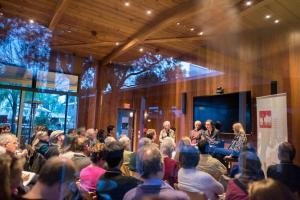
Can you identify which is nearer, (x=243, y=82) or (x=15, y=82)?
(x=243, y=82)

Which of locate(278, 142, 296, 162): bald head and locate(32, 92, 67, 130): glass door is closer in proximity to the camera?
locate(278, 142, 296, 162): bald head

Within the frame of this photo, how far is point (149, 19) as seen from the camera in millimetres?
5559

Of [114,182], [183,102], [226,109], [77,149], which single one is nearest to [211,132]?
[226,109]

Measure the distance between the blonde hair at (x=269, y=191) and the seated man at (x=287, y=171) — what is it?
1.23 meters

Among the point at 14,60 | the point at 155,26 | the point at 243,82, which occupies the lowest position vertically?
the point at 243,82

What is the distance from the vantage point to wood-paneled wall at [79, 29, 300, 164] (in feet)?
16.4

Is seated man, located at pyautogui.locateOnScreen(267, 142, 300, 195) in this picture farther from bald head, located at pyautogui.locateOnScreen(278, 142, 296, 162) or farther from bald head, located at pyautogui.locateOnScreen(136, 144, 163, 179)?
bald head, located at pyautogui.locateOnScreen(136, 144, 163, 179)

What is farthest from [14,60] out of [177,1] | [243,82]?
[243,82]

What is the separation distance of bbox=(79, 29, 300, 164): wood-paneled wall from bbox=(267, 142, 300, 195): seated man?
2564mm

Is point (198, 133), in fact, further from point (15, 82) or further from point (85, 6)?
point (15, 82)

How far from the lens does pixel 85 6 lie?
515 cm

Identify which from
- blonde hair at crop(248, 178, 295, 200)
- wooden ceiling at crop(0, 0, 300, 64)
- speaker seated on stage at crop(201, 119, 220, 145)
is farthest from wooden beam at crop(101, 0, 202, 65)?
blonde hair at crop(248, 178, 295, 200)

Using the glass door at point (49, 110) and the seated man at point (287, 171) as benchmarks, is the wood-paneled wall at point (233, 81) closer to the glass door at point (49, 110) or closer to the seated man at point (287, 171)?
the glass door at point (49, 110)

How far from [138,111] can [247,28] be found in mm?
4740
